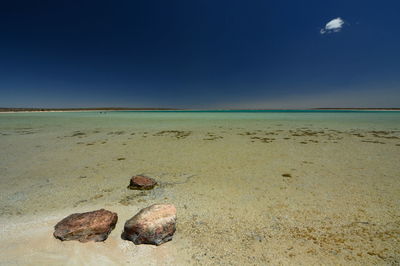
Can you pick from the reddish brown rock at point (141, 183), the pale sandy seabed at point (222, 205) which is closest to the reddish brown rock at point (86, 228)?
the pale sandy seabed at point (222, 205)

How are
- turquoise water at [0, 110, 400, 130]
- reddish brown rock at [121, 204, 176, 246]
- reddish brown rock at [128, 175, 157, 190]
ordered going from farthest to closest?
turquoise water at [0, 110, 400, 130] < reddish brown rock at [128, 175, 157, 190] < reddish brown rock at [121, 204, 176, 246]

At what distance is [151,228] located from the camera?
7.37ft

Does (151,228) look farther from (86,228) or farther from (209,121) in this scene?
(209,121)

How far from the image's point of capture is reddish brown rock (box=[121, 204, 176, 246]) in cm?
224

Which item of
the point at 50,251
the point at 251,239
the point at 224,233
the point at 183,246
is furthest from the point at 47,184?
the point at 251,239

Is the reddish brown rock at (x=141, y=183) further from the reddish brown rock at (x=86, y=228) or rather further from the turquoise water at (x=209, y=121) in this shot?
the turquoise water at (x=209, y=121)

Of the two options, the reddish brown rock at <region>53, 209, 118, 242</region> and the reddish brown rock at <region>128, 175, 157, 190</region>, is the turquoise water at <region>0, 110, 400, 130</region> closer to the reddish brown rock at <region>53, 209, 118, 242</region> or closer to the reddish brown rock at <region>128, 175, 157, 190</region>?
the reddish brown rock at <region>128, 175, 157, 190</region>

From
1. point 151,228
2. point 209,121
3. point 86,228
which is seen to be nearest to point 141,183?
point 86,228

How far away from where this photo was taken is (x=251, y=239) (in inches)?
93.7

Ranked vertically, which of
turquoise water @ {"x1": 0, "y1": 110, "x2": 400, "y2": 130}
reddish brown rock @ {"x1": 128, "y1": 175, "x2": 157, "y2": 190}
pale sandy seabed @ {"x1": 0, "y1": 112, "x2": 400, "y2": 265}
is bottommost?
pale sandy seabed @ {"x1": 0, "y1": 112, "x2": 400, "y2": 265}

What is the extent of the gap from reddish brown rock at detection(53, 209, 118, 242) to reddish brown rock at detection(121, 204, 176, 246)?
0.86 ft

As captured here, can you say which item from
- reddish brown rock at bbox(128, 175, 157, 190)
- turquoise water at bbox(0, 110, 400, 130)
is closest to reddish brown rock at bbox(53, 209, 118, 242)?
reddish brown rock at bbox(128, 175, 157, 190)

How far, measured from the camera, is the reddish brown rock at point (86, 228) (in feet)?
7.53

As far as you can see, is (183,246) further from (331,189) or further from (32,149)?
(32,149)
